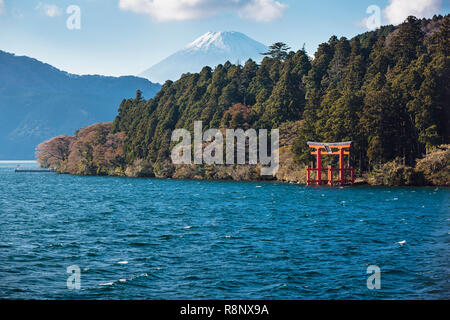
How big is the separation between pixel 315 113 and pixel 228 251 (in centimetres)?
5738

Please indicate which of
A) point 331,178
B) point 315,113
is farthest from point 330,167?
point 315,113

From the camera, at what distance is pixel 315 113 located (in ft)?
252

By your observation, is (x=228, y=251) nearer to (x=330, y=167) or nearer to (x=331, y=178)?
(x=330, y=167)

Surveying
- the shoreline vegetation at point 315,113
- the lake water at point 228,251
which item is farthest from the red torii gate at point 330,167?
the lake water at point 228,251

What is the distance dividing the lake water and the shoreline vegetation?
27.5 meters

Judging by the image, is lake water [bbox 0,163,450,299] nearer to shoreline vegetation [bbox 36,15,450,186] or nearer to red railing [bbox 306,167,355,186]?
red railing [bbox 306,167,355,186]

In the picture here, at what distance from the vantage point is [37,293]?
619 inches

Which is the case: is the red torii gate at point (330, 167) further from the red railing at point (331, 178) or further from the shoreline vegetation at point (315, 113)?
the shoreline vegetation at point (315, 113)

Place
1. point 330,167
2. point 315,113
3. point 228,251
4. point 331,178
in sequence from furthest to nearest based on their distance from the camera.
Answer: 1. point 315,113
2. point 331,178
3. point 330,167
4. point 228,251

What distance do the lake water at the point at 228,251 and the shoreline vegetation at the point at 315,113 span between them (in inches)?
1081

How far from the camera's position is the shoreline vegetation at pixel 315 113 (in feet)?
216

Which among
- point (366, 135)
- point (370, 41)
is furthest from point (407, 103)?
point (370, 41)

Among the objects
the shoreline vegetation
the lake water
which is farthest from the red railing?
the lake water

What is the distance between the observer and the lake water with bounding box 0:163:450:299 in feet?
53.0
